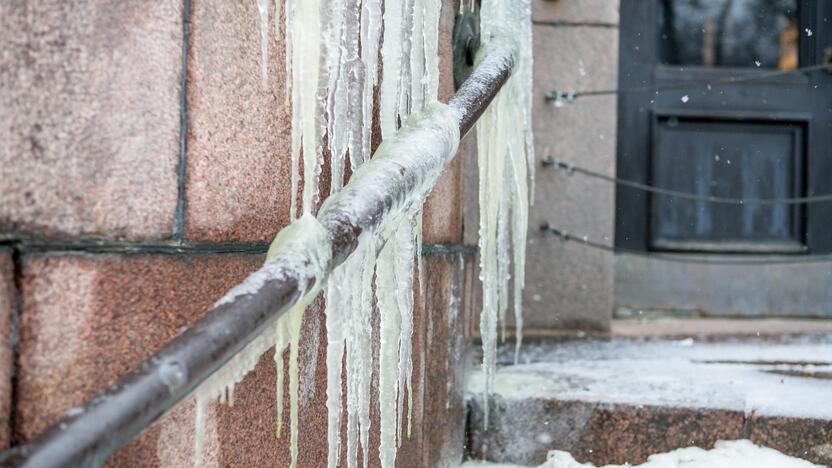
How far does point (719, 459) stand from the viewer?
2.34 meters

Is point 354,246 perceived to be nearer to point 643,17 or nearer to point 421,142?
point 421,142

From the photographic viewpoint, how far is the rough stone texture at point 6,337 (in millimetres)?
837

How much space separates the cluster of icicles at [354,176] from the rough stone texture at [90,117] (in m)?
0.18

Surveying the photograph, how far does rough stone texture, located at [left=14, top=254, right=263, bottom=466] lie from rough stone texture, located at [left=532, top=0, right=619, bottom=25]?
11.6 feet

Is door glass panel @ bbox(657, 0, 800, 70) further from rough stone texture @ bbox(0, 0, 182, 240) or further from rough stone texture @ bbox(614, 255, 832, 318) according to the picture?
rough stone texture @ bbox(0, 0, 182, 240)

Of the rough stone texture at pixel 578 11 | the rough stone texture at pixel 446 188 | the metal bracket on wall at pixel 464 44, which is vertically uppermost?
the rough stone texture at pixel 578 11

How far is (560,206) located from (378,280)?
2.92 meters

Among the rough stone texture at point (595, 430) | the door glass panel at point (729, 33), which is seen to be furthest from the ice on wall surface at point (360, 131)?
the door glass panel at point (729, 33)

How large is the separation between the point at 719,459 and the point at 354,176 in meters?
1.57

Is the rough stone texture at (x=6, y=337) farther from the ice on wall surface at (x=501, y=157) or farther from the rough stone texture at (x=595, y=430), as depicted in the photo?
the rough stone texture at (x=595, y=430)

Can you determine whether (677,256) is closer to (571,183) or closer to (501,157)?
(571,183)

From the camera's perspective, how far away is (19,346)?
2.83ft

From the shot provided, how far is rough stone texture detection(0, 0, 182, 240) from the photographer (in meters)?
0.87


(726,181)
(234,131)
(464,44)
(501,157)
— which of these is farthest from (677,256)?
(234,131)
